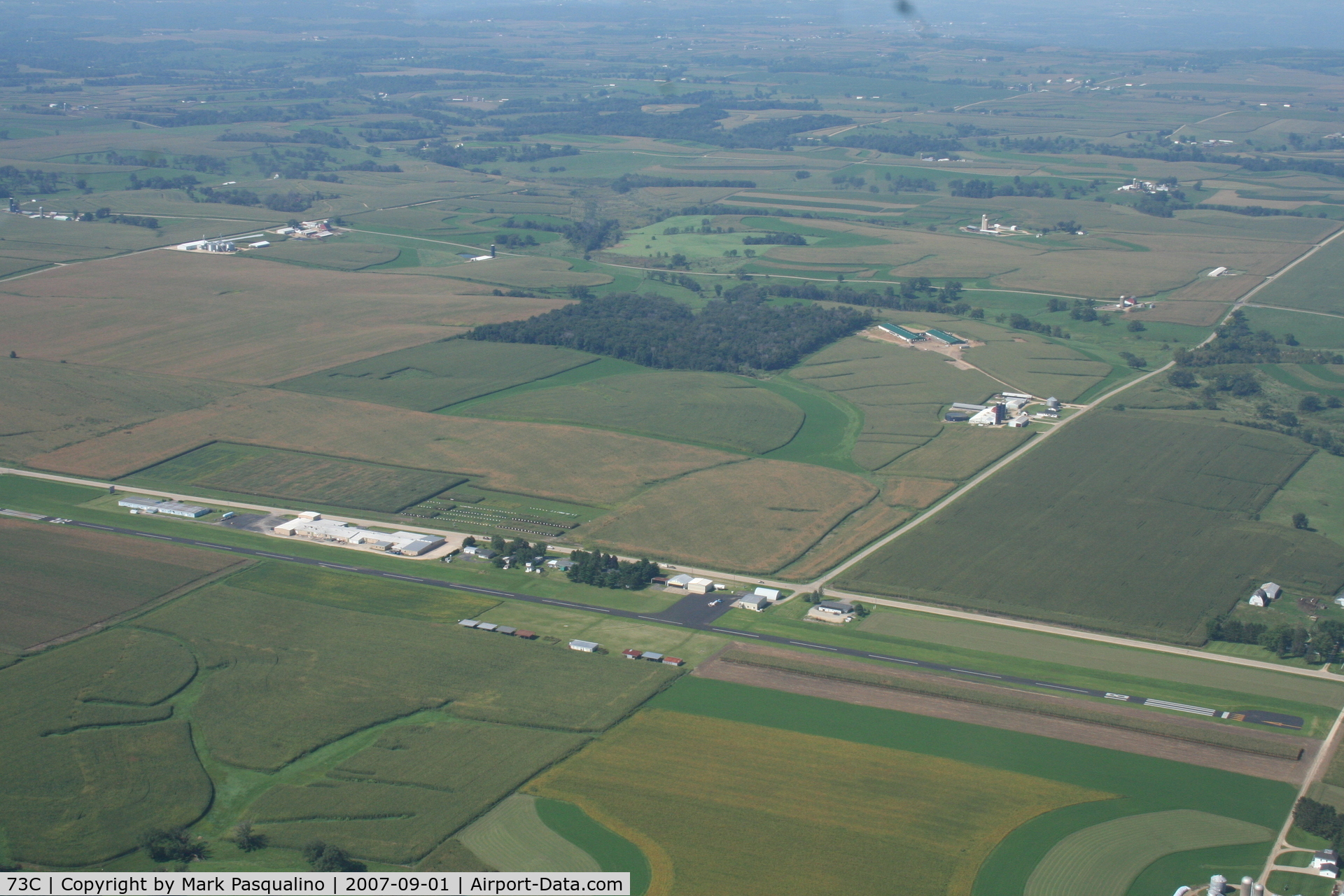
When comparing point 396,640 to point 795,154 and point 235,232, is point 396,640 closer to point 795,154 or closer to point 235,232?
point 235,232

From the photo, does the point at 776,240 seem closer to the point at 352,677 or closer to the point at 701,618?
the point at 701,618

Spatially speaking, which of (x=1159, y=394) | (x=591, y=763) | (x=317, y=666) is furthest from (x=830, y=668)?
(x=1159, y=394)

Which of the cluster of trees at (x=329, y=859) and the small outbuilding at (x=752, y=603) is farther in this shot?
the small outbuilding at (x=752, y=603)

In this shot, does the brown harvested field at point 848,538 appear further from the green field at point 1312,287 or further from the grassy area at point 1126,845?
the green field at point 1312,287

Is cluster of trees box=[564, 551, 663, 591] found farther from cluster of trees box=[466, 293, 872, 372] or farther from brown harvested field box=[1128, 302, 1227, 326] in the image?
brown harvested field box=[1128, 302, 1227, 326]

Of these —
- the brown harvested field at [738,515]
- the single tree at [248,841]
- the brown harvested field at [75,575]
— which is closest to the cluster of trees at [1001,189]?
the brown harvested field at [738,515]

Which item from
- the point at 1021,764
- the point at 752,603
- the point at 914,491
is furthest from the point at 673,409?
the point at 1021,764
